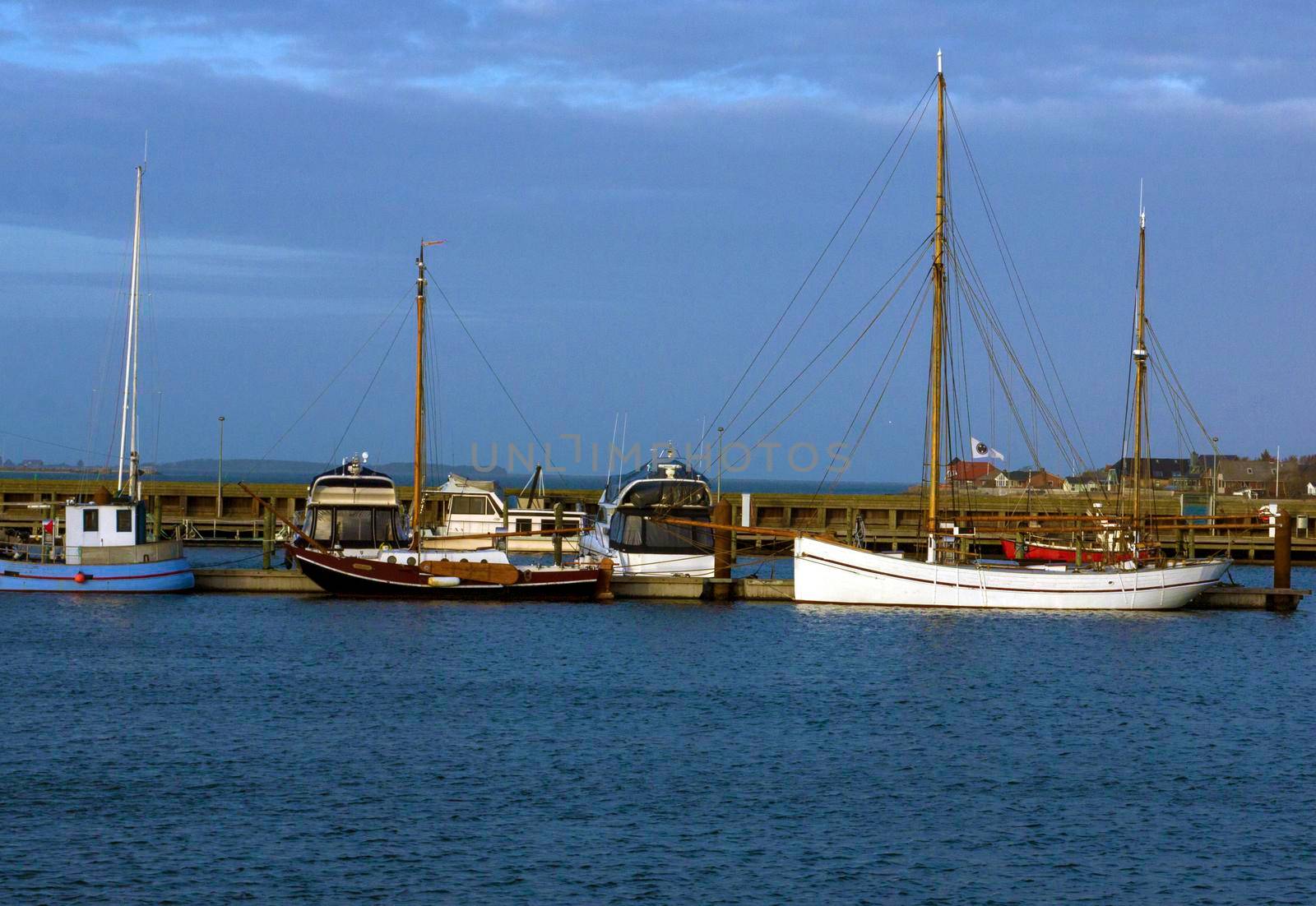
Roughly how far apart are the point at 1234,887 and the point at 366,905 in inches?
480

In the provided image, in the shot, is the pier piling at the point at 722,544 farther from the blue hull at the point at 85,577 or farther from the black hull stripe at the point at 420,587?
the blue hull at the point at 85,577

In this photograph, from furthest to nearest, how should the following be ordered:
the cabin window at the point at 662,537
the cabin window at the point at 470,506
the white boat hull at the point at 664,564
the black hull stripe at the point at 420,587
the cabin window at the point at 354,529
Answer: the cabin window at the point at 470,506
the cabin window at the point at 662,537
the white boat hull at the point at 664,564
the cabin window at the point at 354,529
the black hull stripe at the point at 420,587

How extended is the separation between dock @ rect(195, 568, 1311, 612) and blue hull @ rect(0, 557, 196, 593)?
1829mm

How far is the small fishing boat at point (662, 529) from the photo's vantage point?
56.8 meters

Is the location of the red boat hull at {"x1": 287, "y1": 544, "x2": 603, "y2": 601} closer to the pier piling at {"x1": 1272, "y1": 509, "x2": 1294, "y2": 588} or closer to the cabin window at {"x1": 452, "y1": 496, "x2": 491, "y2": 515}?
the pier piling at {"x1": 1272, "y1": 509, "x2": 1294, "y2": 588}

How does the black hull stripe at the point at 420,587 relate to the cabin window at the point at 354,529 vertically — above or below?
below

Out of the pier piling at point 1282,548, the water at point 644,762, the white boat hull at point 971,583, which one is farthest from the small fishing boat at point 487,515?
the pier piling at point 1282,548

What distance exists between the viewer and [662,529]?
57.2 metres

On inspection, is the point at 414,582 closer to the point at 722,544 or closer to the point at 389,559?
the point at 389,559

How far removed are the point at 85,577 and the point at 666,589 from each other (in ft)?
63.8

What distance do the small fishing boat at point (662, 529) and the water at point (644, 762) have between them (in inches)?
313

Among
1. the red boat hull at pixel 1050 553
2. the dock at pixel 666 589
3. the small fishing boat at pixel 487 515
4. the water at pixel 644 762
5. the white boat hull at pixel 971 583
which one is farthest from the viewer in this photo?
the small fishing boat at pixel 487 515

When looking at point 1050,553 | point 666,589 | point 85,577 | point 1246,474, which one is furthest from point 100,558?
point 1246,474

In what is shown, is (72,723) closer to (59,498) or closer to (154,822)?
(154,822)
